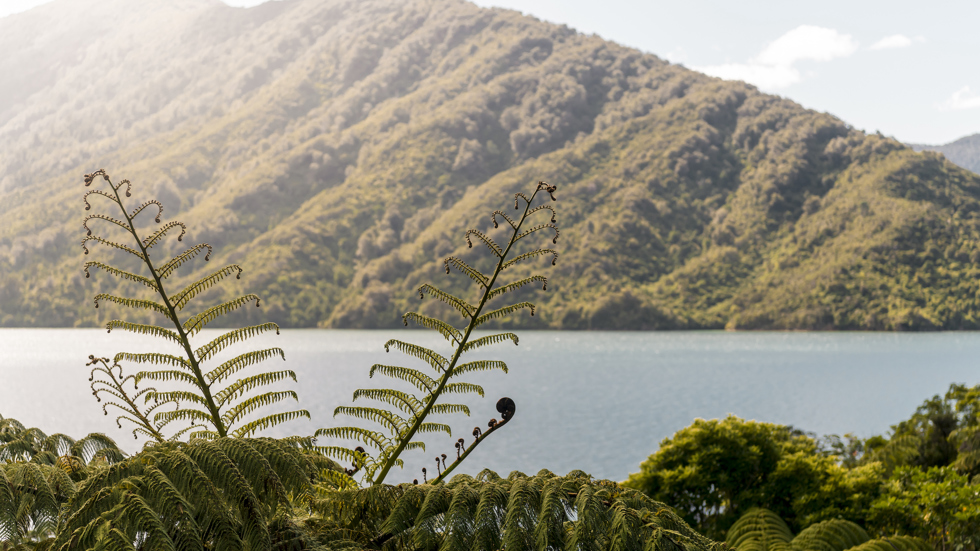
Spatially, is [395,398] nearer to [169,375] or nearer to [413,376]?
[413,376]

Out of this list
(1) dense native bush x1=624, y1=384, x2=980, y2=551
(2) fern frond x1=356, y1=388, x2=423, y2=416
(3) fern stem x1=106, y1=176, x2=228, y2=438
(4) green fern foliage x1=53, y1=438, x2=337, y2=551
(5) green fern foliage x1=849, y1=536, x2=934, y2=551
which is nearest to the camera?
(4) green fern foliage x1=53, y1=438, x2=337, y2=551

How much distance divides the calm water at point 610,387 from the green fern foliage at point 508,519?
2418cm

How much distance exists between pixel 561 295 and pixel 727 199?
146 feet

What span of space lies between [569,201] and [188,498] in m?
142

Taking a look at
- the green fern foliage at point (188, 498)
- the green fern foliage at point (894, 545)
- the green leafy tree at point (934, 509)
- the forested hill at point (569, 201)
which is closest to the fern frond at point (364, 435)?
the green fern foliage at point (188, 498)

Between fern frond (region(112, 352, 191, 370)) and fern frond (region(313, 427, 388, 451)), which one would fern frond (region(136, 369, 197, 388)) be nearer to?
fern frond (region(112, 352, 191, 370))

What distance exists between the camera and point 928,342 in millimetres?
101688

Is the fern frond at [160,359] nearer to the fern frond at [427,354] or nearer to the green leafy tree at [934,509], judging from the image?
the fern frond at [427,354]

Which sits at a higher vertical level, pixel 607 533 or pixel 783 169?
pixel 783 169

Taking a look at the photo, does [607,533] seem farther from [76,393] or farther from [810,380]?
[810,380]

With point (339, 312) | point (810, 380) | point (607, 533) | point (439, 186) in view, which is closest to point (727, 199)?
point (439, 186)

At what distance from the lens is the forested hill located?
123688mm

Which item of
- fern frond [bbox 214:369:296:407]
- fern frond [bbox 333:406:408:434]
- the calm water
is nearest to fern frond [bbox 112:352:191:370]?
fern frond [bbox 214:369:296:407]

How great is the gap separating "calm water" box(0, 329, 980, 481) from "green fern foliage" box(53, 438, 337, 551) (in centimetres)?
2453
